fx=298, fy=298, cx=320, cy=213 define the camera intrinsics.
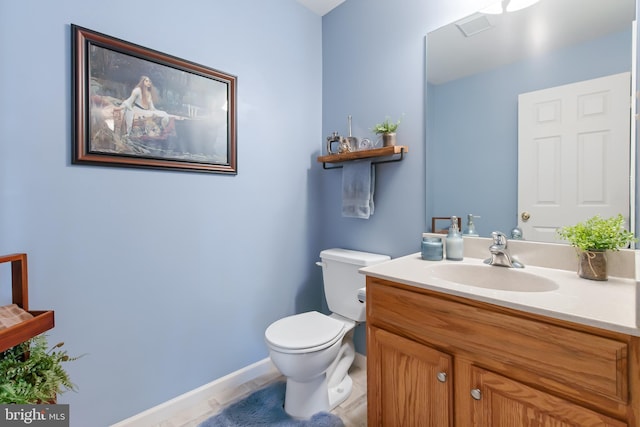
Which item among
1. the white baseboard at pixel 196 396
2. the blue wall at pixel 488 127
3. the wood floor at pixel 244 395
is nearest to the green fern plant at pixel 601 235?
the blue wall at pixel 488 127

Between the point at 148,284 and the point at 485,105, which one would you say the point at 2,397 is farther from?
the point at 485,105

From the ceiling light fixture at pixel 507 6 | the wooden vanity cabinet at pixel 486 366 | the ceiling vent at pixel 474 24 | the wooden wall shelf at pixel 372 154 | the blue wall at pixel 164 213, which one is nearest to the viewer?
the wooden vanity cabinet at pixel 486 366

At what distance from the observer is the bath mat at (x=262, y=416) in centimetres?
146

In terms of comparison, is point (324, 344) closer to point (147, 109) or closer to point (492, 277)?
point (492, 277)

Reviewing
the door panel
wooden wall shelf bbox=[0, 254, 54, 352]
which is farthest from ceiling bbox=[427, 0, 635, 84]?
wooden wall shelf bbox=[0, 254, 54, 352]

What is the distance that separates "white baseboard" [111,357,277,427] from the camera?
143cm

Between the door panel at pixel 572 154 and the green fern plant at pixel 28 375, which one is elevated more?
the door panel at pixel 572 154

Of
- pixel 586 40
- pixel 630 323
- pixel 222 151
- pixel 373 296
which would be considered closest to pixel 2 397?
pixel 373 296

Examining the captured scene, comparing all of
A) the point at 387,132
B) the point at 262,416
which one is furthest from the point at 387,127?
the point at 262,416

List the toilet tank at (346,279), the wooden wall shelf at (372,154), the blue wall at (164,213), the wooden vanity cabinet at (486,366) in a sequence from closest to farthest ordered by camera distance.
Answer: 1. the wooden vanity cabinet at (486,366)
2. the blue wall at (164,213)
3. the wooden wall shelf at (372,154)
4. the toilet tank at (346,279)

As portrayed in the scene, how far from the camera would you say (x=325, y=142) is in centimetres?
219

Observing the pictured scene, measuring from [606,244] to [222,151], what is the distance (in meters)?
1.76

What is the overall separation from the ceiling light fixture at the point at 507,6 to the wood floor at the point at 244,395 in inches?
82.2

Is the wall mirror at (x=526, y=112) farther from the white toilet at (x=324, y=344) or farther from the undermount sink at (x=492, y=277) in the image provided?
the white toilet at (x=324, y=344)
